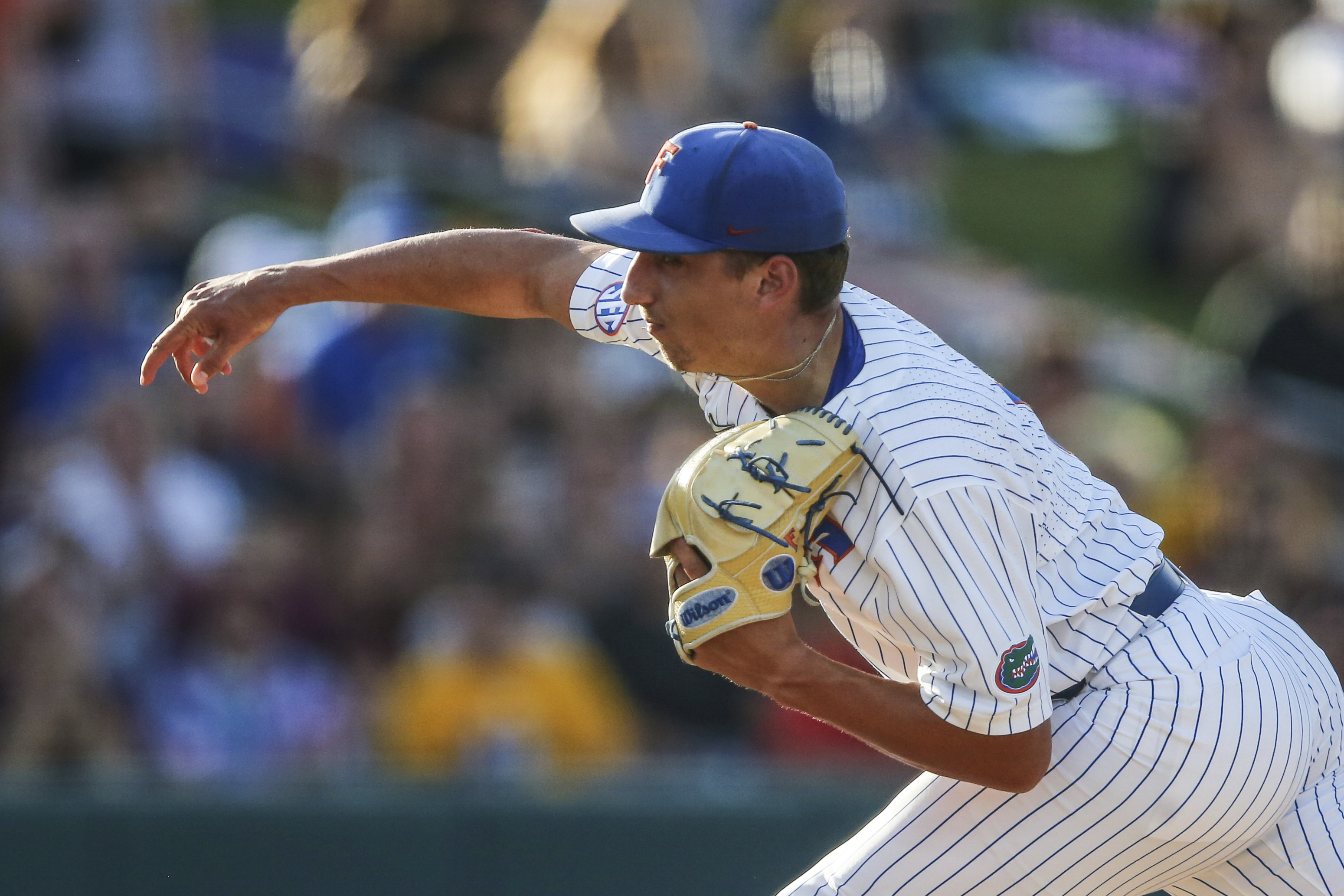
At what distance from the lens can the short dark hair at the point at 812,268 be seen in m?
2.84

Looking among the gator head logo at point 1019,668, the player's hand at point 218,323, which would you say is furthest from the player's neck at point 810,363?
the player's hand at point 218,323

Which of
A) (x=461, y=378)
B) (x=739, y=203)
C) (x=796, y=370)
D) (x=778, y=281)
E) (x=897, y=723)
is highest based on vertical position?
(x=739, y=203)

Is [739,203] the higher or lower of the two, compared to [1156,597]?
higher

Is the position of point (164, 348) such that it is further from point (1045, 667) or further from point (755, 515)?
point (1045, 667)

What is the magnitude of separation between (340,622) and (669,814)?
1.35 m

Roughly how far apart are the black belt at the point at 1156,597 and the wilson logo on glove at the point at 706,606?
685 mm

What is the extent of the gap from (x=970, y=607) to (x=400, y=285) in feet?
4.41

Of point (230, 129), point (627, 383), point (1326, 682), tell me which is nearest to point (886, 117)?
point (627, 383)

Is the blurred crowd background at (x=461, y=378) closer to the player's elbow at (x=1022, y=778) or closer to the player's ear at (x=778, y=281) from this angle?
the player's elbow at (x=1022, y=778)

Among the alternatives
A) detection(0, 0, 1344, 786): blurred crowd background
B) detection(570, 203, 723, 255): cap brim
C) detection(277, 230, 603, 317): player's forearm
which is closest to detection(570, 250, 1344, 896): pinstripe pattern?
detection(570, 203, 723, 255): cap brim

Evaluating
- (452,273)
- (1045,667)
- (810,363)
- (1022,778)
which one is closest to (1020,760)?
(1022,778)

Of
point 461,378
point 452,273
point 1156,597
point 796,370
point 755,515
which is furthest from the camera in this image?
point 461,378

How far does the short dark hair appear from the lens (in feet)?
9.30

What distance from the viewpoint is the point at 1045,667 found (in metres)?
2.80
